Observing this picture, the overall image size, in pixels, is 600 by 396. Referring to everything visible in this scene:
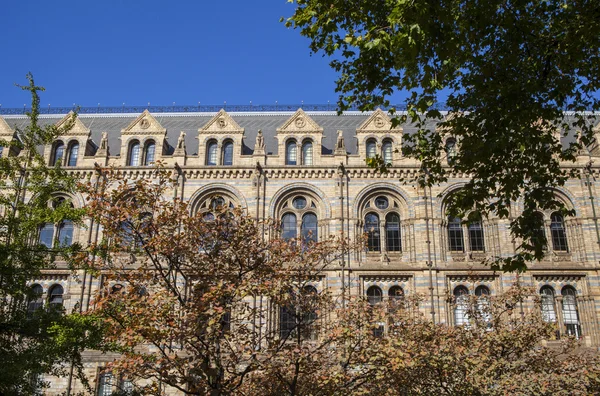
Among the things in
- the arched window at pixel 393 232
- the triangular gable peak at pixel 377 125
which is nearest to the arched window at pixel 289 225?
the arched window at pixel 393 232

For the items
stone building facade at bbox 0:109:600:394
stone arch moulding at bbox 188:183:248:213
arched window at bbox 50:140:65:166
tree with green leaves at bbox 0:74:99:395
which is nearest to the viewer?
tree with green leaves at bbox 0:74:99:395

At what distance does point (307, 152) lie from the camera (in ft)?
113

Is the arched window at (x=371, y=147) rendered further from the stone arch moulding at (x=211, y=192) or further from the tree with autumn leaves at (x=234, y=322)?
the tree with autumn leaves at (x=234, y=322)

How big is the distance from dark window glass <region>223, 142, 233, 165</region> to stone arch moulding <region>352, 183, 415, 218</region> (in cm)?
805

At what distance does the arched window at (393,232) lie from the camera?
1280 inches

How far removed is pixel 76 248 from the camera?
1834 cm

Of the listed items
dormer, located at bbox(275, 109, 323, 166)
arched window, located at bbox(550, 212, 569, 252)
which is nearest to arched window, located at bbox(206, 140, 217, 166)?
dormer, located at bbox(275, 109, 323, 166)

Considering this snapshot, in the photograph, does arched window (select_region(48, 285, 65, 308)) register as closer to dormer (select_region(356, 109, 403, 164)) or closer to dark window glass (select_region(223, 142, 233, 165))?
dark window glass (select_region(223, 142, 233, 165))

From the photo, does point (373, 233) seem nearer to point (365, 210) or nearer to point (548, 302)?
point (365, 210)

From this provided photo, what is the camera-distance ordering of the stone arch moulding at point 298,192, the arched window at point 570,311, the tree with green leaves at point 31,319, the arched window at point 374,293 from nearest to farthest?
the tree with green leaves at point 31,319, the arched window at point 570,311, the arched window at point 374,293, the stone arch moulding at point 298,192

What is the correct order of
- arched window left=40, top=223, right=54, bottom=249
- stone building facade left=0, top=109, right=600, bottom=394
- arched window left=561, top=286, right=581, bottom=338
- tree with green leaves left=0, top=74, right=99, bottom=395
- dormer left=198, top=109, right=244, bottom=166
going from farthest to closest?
dormer left=198, top=109, right=244, bottom=166, arched window left=40, top=223, right=54, bottom=249, stone building facade left=0, top=109, right=600, bottom=394, arched window left=561, top=286, right=581, bottom=338, tree with green leaves left=0, top=74, right=99, bottom=395

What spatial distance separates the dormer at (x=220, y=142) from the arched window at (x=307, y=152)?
383cm

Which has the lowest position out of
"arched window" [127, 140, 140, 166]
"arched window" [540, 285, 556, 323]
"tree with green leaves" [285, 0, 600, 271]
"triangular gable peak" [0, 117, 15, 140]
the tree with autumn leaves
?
the tree with autumn leaves

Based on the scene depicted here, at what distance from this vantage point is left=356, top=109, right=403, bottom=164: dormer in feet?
112
